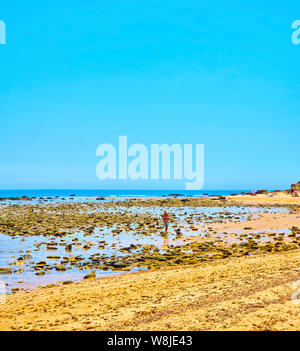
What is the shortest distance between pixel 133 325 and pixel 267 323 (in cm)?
292

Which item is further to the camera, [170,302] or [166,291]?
[166,291]

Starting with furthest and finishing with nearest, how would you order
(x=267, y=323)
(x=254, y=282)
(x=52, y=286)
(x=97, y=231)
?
(x=97, y=231) < (x=52, y=286) < (x=254, y=282) < (x=267, y=323)

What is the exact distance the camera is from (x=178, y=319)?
704cm

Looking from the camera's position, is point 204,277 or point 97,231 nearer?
point 204,277

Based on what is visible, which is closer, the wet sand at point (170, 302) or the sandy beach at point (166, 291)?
the wet sand at point (170, 302)

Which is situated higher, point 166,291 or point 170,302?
point 170,302

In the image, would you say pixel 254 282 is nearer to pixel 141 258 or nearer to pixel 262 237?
pixel 141 258

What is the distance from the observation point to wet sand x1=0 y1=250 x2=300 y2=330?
6.87 metres

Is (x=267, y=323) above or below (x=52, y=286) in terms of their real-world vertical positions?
above

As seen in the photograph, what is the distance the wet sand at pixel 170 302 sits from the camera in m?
6.87

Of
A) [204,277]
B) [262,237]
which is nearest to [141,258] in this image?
[204,277]

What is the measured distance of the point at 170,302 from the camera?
8.40 m

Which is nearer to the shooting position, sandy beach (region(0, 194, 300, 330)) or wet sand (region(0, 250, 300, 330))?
wet sand (region(0, 250, 300, 330))
